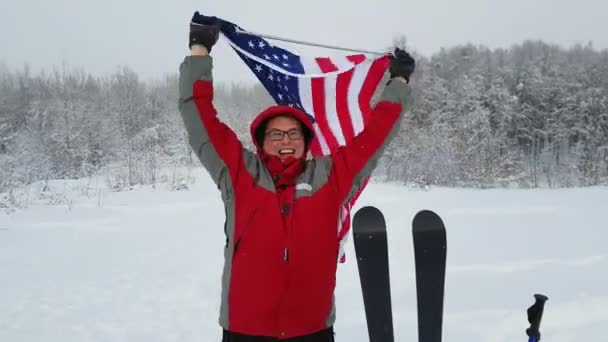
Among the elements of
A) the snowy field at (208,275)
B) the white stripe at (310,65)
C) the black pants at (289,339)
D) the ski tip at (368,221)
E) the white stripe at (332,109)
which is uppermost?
the white stripe at (310,65)

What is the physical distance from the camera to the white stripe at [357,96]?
9.90ft

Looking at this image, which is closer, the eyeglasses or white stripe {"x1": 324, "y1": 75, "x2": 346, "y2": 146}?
the eyeglasses

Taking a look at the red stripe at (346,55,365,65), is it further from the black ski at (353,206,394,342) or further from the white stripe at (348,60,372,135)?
the black ski at (353,206,394,342)

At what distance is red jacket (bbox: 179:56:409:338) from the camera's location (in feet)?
5.23

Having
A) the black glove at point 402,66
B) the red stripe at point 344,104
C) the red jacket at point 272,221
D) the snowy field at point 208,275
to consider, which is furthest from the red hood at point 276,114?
the snowy field at point 208,275

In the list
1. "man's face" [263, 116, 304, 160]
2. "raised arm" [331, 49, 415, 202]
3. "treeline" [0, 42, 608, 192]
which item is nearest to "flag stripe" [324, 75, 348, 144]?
"raised arm" [331, 49, 415, 202]

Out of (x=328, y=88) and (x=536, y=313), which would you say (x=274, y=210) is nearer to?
(x=536, y=313)

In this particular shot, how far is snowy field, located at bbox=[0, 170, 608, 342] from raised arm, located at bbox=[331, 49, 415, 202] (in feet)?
7.41

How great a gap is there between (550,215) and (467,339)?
227 inches

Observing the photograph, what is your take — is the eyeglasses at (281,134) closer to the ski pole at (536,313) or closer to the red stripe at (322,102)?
the red stripe at (322,102)

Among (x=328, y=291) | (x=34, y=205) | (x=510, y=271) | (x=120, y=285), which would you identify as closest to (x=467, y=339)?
(x=510, y=271)

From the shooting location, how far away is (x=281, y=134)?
1.82 m

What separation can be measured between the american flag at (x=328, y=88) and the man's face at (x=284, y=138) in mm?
1054

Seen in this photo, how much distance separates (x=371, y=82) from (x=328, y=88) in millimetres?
310
